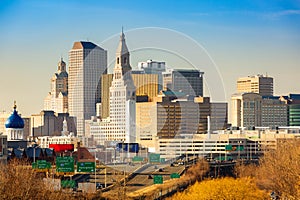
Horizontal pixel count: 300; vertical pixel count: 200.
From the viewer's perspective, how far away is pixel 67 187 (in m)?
44.8

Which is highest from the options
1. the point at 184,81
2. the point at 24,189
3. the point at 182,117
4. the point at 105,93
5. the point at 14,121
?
the point at 184,81

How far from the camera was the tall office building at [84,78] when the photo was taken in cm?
11438

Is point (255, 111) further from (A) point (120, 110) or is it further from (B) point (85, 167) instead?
(B) point (85, 167)

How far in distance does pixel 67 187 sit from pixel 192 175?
12425 millimetres

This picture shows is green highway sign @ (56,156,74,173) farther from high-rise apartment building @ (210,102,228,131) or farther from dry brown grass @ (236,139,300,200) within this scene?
high-rise apartment building @ (210,102,228,131)

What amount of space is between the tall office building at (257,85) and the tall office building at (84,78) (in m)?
18.3

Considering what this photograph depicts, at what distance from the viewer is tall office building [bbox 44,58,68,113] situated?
127 metres

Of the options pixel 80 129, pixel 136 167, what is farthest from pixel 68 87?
pixel 136 167

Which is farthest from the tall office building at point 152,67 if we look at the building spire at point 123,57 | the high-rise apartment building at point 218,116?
the high-rise apartment building at point 218,116

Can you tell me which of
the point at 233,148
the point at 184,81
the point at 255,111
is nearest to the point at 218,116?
the point at 184,81

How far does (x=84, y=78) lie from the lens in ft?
380

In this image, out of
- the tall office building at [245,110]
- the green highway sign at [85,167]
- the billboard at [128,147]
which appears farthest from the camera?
the tall office building at [245,110]

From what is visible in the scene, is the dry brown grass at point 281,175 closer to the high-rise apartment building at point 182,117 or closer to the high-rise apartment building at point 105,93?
the high-rise apartment building at point 182,117

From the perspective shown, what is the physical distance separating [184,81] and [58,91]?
29370 mm
